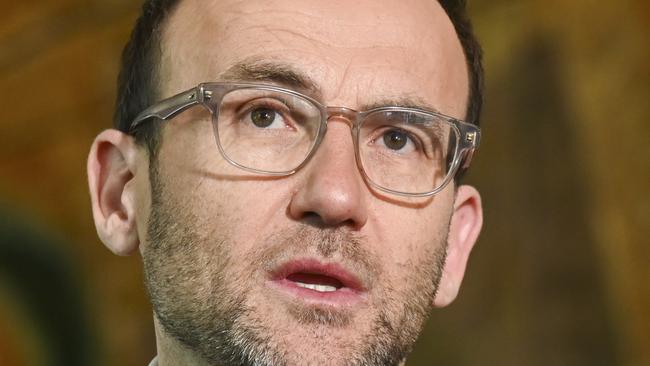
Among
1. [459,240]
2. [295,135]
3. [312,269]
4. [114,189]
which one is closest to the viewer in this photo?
[312,269]

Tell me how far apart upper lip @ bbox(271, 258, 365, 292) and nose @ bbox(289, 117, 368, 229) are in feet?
0.23

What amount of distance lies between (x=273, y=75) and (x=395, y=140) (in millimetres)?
261

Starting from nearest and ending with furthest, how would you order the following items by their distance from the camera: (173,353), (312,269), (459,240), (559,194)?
(312,269) → (173,353) → (459,240) → (559,194)

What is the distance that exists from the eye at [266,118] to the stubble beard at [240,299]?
205 mm

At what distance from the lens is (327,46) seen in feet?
5.94

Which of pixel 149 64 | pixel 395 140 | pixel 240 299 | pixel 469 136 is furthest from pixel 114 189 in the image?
pixel 469 136

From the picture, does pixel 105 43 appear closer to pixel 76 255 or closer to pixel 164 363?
pixel 76 255

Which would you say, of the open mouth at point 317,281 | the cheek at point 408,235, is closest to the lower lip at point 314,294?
the open mouth at point 317,281

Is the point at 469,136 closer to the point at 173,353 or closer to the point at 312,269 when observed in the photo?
the point at 312,269

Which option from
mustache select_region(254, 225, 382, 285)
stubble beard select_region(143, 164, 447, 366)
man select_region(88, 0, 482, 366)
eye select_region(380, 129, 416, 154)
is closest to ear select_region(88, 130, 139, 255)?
man select_region(88, 0, 482, 366)

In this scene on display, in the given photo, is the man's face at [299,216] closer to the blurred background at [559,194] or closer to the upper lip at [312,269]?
the upper lip at [312,269]

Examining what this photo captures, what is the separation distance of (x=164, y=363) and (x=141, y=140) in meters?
0.45

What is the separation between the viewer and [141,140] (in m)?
1.97

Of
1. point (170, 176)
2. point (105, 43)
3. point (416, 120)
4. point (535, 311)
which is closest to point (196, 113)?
point (170, 176)
